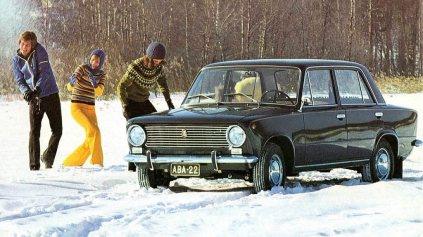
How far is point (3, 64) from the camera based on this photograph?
1683 inches

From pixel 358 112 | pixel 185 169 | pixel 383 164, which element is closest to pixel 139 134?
pixel 185 169

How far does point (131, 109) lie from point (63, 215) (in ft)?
15.6

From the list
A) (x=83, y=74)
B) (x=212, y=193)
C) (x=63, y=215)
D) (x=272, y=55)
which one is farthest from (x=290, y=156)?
(x=272, y=55)

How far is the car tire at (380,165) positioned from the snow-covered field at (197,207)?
0.25 metres

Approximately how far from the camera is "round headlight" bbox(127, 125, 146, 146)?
9.61m

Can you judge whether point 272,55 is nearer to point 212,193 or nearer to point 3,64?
point 3,64

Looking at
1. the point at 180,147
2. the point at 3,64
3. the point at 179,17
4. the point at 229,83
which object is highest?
the point at 179,17

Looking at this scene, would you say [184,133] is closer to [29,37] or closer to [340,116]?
[340,116]

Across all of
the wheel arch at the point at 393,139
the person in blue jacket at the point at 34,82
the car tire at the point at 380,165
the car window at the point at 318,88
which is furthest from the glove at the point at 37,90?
the wheel arch at the point at 393,139

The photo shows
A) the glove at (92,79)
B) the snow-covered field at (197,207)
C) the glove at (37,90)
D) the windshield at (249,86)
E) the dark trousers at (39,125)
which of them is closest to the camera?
the snow-covered field at (197,207)

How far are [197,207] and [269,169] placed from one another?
1310 mm

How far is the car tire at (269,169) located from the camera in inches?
362

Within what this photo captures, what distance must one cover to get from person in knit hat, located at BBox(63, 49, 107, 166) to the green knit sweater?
1.95ft

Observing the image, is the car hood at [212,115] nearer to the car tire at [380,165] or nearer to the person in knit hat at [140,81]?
the car tire at [380,165]
